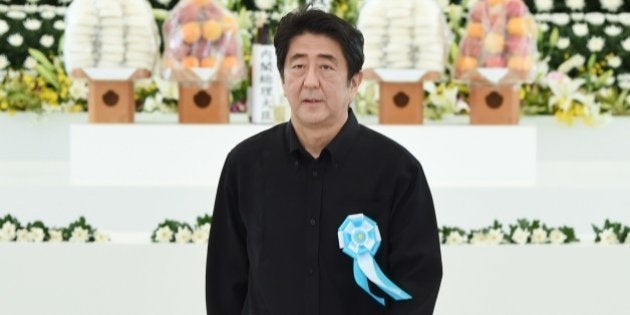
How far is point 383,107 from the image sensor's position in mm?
4957

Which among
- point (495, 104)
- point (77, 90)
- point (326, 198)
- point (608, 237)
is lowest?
point (608, 237)

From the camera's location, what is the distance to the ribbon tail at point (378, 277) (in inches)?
80.7

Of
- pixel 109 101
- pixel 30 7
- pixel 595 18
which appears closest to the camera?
pixel 109 101

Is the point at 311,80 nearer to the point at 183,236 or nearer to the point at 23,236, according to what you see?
the point at 183,236

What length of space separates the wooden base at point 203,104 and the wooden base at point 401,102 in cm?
64

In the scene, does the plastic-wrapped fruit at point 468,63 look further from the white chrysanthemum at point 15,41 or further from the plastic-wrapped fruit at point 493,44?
the white chrysanthemum at point 15,41

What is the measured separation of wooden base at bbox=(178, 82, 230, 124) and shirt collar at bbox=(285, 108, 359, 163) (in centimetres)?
285

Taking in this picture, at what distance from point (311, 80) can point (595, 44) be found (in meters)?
4.58

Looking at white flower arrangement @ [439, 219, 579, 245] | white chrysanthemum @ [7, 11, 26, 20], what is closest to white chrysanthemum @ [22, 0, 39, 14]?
white chrysanthemum @ [7, 11, 26, 20]

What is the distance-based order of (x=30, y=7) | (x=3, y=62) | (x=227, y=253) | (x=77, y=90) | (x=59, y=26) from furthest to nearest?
(x=30, y=7), (x=59, y=26), (x=3, y=62), (x=77, y=90), (x=227, y=253)

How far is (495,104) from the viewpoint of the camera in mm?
5000

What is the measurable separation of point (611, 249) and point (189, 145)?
1638mm

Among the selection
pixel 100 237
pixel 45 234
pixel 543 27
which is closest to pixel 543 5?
pixel 543 27

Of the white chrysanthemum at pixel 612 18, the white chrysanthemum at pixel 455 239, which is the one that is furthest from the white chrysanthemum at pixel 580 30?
the white chrysanthemum at pixel 455 239
